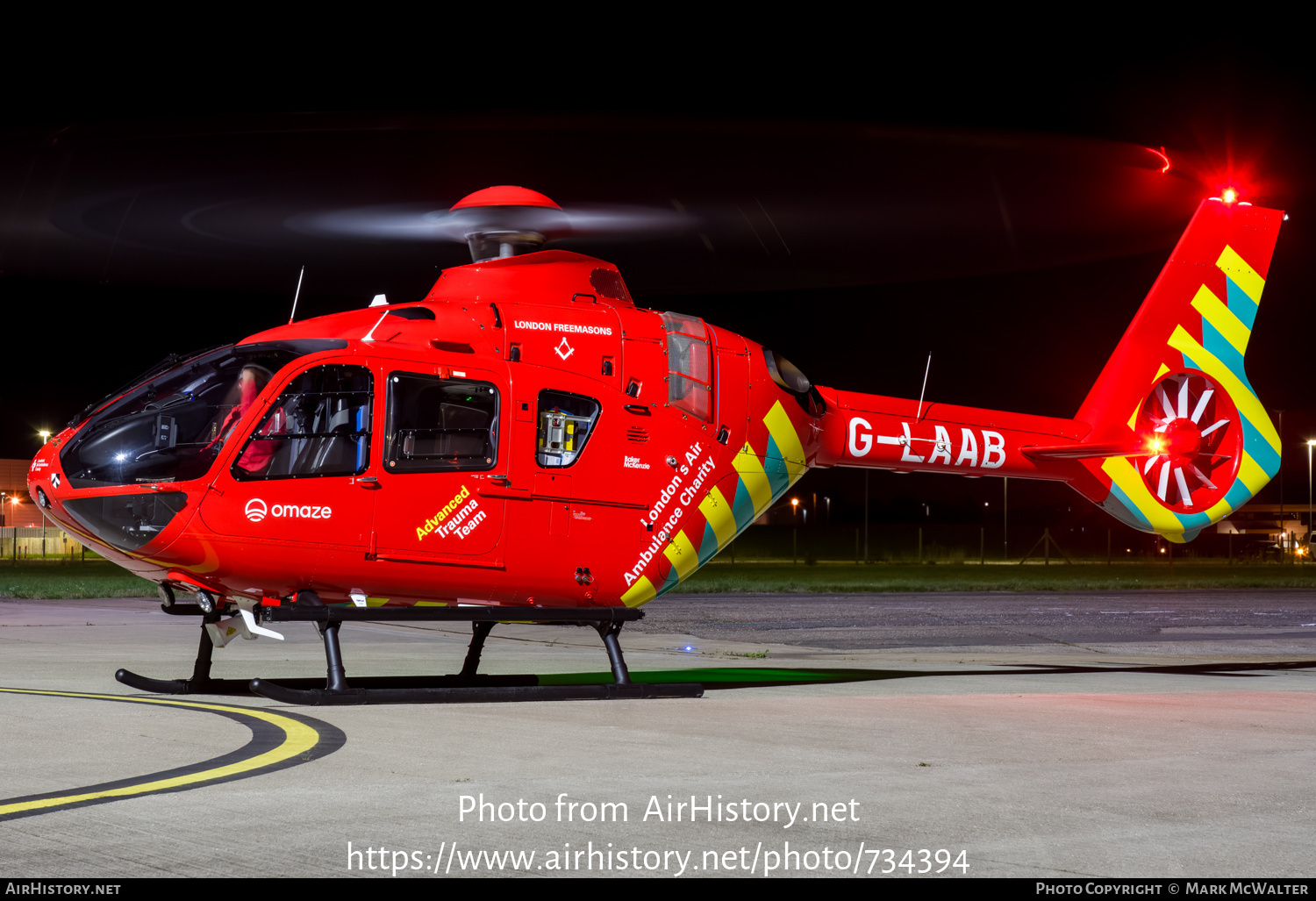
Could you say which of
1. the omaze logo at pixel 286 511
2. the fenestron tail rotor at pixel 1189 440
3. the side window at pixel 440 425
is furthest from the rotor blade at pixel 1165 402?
the omaze logo at pixel 286 511

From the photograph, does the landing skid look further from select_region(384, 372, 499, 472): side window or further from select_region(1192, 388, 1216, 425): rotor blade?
select_region(1192, 388, 1216, 425): rotor blade

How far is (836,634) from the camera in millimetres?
18031

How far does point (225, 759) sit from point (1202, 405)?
32.6ft

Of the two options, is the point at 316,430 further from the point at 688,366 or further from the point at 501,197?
the point at 688,366

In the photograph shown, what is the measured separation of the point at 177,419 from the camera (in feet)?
27.7

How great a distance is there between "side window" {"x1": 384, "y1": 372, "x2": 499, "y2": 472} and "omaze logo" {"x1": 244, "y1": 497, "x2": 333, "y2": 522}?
0.52m

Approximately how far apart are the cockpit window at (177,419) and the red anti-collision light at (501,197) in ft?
5.44

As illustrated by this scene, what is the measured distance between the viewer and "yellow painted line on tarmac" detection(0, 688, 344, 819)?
209 inches

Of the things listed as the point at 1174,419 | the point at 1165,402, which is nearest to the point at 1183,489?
the point at 1174,419

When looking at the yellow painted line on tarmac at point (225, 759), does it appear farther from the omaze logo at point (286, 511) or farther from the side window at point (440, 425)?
the side window at point (440, 425)

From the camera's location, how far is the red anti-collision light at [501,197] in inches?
295

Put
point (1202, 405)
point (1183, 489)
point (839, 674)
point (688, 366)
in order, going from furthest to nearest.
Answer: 1. point (1202, 405)
2. point (1183, 489)
3. point (839, 674)
4. point (688, 366)
